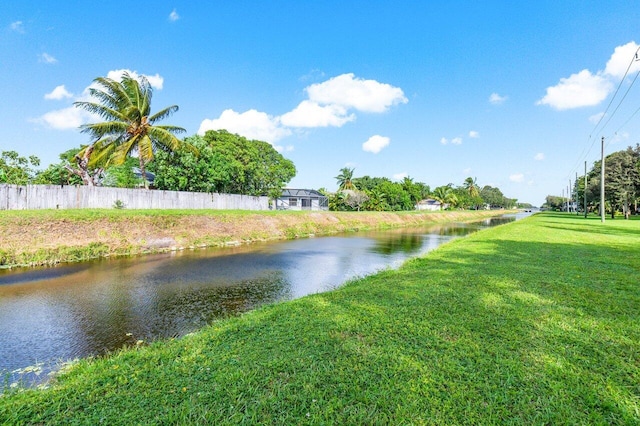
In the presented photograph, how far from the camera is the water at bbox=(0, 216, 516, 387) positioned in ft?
16.8

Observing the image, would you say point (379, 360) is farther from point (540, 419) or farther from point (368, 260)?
point (368, 260)

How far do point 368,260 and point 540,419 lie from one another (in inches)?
425

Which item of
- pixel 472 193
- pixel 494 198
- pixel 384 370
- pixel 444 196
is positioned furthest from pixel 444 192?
pixel 384 370

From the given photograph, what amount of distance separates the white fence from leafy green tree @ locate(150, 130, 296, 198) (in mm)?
1869

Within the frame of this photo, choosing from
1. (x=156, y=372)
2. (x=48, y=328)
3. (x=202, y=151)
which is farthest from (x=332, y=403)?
(x=202, y=151)

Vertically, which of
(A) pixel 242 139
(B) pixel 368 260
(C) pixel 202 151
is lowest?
(B) pixel 368 260

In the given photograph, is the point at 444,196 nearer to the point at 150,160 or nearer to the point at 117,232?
the point at 150,160

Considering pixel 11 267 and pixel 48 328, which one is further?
pixel 11 267

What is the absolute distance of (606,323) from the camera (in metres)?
4.37

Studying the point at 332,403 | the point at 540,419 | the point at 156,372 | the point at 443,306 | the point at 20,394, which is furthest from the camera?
the point at 443,306

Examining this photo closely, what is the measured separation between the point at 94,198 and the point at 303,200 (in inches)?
1547

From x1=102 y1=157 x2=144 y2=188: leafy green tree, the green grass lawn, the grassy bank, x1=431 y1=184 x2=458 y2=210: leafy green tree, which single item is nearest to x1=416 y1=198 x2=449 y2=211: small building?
x1=431 y1=184 x2=458 y2=210: leafy green tree

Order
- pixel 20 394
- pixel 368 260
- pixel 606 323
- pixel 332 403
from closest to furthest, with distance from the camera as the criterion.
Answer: pixel 332 403 → pixel 20 394 → pixel 606 323 → pixel 368 260

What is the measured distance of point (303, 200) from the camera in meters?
58.2
